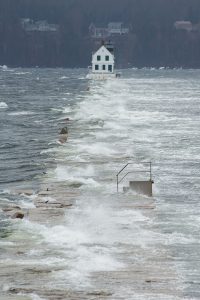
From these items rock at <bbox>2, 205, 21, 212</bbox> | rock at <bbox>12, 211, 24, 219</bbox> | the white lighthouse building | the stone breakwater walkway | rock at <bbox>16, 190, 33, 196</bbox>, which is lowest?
the white lighthouse building

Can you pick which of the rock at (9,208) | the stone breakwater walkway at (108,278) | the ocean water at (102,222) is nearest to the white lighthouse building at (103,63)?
the ocean water at (102,222)

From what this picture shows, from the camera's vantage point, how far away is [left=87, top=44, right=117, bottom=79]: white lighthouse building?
192000 millimetres

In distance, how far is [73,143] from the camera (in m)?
53.6

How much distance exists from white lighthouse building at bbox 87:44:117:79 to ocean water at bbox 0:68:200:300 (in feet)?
419

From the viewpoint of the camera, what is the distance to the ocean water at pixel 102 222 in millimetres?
22047

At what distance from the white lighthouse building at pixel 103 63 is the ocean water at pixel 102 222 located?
419 ft

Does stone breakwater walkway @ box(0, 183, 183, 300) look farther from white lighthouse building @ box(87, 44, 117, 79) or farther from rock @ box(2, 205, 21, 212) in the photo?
white lighthouse building @ box(87, 44, 117, 79)

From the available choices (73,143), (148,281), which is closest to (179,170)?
(73,143)

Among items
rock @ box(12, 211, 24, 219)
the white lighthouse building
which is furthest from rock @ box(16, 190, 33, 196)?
the white lighthouse building

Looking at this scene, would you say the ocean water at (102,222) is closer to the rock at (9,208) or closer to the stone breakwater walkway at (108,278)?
the stone breakwater walkway at (108,278)

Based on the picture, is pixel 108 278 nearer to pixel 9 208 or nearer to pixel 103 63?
pixel 9 208

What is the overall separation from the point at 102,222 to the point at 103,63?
166587 mm

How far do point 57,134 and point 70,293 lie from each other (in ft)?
135

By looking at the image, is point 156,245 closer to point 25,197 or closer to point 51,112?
point 25,197
